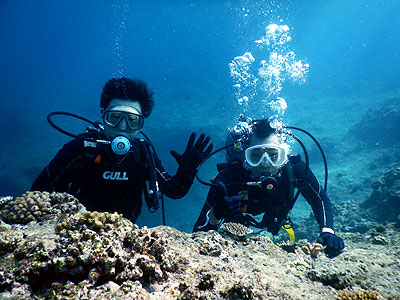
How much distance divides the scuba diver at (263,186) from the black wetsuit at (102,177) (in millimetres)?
769

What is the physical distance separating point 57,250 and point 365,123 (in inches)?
1078

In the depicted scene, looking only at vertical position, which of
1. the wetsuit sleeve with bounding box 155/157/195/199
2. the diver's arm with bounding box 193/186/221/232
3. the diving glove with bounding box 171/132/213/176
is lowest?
the diver's arm with bounding box 193/186/221/232

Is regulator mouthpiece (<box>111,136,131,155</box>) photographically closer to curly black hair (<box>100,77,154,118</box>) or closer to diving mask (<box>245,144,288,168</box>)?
curly black hair (<box>100,77,154,118</box>)

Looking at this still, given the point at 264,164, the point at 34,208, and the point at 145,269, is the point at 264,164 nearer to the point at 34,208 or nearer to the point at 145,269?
the point at 145,269

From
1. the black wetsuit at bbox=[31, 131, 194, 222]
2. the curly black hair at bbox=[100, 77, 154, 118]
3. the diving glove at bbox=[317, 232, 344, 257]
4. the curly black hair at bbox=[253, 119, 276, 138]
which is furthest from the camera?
the curly black hair at bbox=[253, 119, 276, 138]

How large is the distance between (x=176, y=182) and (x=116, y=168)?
1.18m

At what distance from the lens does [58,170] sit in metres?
4.00

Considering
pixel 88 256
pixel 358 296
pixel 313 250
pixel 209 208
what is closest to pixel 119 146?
pixel 209 208

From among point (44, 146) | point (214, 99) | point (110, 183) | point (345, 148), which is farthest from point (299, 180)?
point (214, 99)

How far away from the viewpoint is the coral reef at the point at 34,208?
2.70 metres

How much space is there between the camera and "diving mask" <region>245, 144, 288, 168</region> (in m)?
4.80

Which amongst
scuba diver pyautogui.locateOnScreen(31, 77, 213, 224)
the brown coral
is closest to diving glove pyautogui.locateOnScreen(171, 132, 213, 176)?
scuba diver pyautogui.locateOnScreen(31, 77, 213, 224)

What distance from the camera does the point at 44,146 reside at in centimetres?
2489

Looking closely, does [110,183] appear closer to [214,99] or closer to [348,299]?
[348,299]
